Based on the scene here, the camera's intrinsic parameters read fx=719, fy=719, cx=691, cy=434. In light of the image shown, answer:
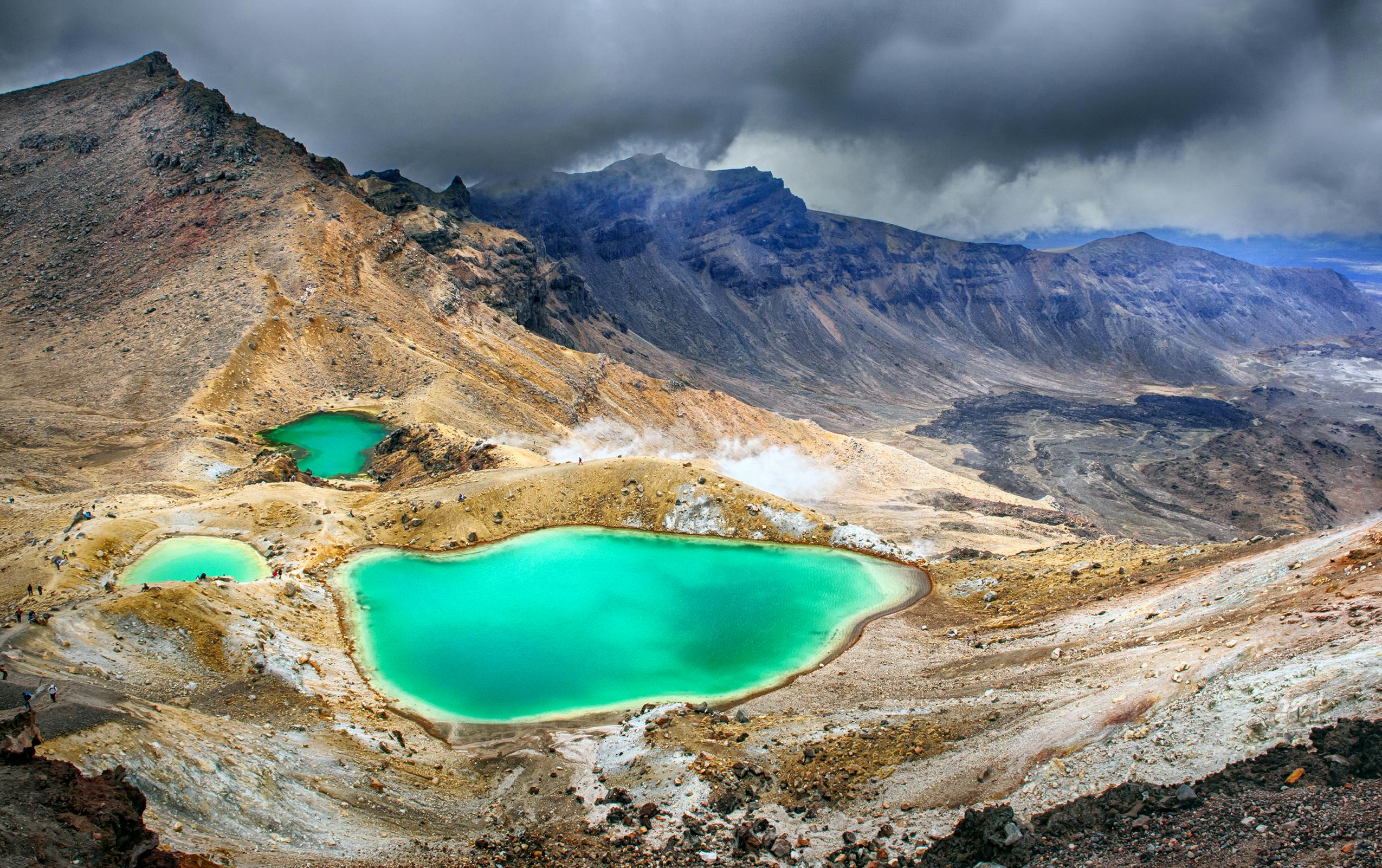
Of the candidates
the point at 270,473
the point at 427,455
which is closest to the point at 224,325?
the point at 270,473

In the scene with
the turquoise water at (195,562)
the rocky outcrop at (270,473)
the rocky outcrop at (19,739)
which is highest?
the rocky outcrop at (270,473)

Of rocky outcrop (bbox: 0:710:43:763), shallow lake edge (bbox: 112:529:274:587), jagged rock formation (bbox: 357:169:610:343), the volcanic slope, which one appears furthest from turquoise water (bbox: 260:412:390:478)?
rocky outcrop (bbox: 0:710:43:763)

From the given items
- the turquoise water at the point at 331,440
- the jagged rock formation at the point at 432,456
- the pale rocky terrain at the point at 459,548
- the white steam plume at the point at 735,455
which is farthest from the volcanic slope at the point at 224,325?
the jagged rock formation at the point at 432,456

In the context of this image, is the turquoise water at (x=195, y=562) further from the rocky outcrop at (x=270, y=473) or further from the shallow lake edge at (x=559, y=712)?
the rocky outcrop at (x=270, y=473)

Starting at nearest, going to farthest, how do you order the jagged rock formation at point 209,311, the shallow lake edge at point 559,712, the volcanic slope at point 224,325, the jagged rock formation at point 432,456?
the shallow lake edge at point 559,712 → the jagged rock formation at point 432,456 → the volcanic slope at point 224,325 → the jagged rock formation at point 209,311

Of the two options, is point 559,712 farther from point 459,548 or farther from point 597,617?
point 459,548

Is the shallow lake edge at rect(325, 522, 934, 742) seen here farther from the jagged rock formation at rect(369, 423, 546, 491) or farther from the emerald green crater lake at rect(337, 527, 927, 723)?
the jagged rock formation at rect(369, 423, 546, 491)
